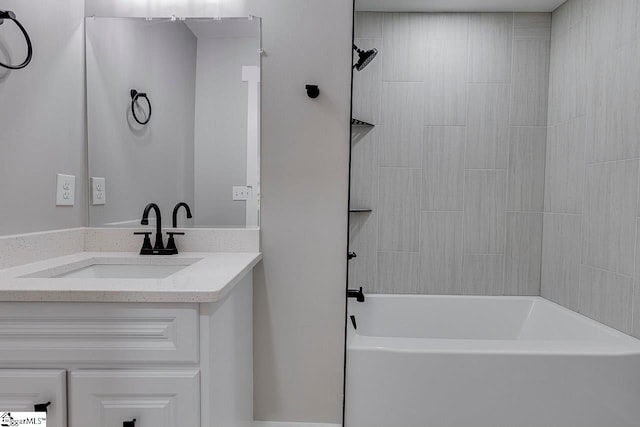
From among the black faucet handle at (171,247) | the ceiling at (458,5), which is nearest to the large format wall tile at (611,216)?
the ceiling at (458,5)

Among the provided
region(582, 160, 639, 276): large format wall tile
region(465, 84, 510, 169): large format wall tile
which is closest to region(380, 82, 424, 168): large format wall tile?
region(465, 84, 510, 169): large format wall tile

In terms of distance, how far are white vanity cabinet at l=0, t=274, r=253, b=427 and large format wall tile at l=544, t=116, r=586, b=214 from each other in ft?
6.66

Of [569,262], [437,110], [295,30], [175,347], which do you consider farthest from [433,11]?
[175,347]

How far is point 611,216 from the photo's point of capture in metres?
1.83

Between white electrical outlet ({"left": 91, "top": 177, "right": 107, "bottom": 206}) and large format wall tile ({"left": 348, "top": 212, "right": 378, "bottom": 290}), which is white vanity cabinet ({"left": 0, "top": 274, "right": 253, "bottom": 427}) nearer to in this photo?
white electrical outlet ({"left": 91, "top": 177, "right": 107, "bottom": 206})

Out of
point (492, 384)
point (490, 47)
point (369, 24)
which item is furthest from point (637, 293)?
point (369, 24)

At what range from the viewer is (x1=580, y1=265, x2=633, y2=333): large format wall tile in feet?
5.70

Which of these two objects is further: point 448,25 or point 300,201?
point 448,25

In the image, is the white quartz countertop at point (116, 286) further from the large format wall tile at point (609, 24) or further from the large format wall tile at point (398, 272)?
the large format wall tile at point (609, 24)

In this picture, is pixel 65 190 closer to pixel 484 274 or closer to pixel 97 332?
pixel 97 332

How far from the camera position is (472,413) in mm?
1564

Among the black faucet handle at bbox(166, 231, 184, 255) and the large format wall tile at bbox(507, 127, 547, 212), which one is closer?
the black faucet handle at bbox(166, 231, 184, 255)

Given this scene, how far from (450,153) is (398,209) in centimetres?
47

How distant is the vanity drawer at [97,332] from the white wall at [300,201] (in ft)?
2.30
